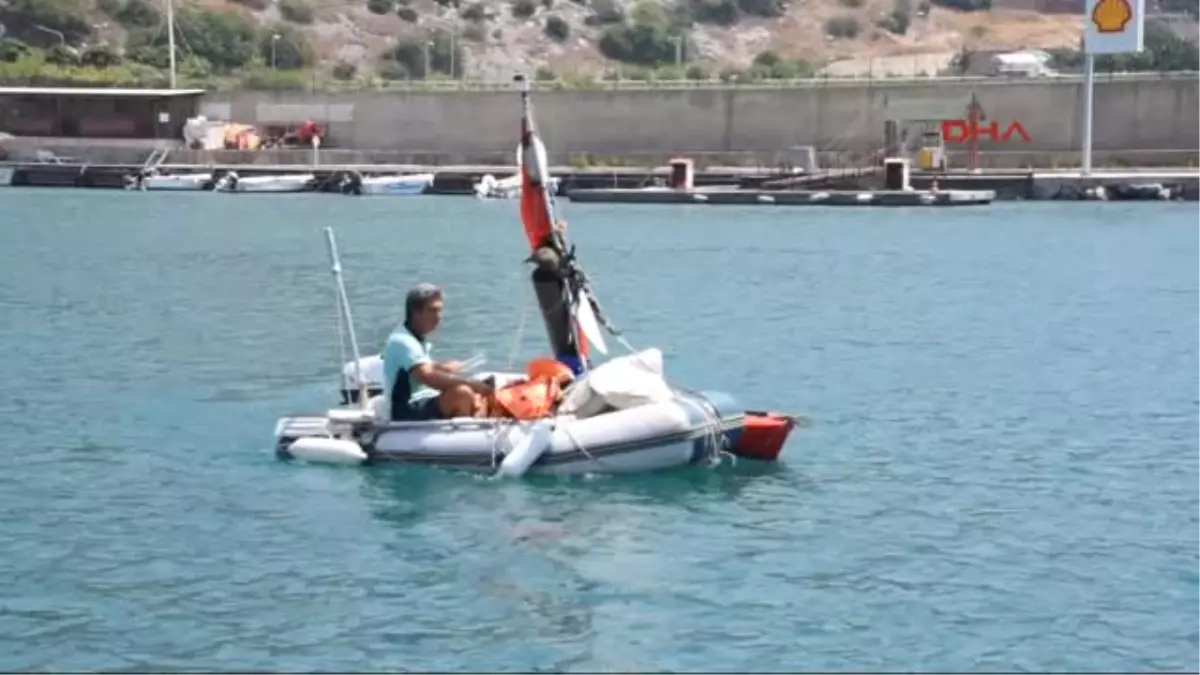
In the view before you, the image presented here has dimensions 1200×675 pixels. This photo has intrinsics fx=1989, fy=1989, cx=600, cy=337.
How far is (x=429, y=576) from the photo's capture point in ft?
53.0

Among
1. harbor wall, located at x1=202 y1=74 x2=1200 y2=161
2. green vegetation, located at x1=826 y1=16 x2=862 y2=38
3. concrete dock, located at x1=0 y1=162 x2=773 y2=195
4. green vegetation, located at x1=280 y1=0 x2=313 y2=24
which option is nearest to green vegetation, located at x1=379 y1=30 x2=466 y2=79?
→ green vegetation, located at x1=280 y1=0 x2=313 y2=24

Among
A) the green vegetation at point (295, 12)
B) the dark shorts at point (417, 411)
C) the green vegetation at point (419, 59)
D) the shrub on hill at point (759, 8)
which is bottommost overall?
the dark shorts at point (417, 411)

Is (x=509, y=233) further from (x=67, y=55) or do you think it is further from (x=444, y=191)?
(x=67, y=55)

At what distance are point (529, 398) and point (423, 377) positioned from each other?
1194 mm

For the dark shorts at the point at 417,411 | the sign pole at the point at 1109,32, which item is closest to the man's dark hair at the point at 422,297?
the dark shorts at the point at 417,411

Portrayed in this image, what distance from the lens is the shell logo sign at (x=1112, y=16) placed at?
74.2 m

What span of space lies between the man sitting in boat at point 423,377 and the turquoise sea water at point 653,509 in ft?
2.28

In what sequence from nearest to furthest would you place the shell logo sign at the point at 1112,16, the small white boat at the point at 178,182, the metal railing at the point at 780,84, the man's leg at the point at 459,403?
the man's leg at the point at 459,403 < the shell logo sign at the point at 1112,16 < the metal railing at the point at 780,84 < the small white boat at the point at 178,182

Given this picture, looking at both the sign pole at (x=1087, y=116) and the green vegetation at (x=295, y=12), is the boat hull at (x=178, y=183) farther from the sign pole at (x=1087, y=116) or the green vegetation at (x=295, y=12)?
the green vegetation at (x=295, y=12)

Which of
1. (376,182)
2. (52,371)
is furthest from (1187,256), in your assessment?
(376,182)

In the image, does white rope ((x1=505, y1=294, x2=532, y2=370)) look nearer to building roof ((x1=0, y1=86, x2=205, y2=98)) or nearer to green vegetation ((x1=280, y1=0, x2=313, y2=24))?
building roof ((x1=0, y1=86, x2=205, y2=98))

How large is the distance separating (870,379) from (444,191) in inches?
2099

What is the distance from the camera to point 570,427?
1930 cm

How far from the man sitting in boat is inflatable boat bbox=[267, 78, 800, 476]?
217 millimetres
